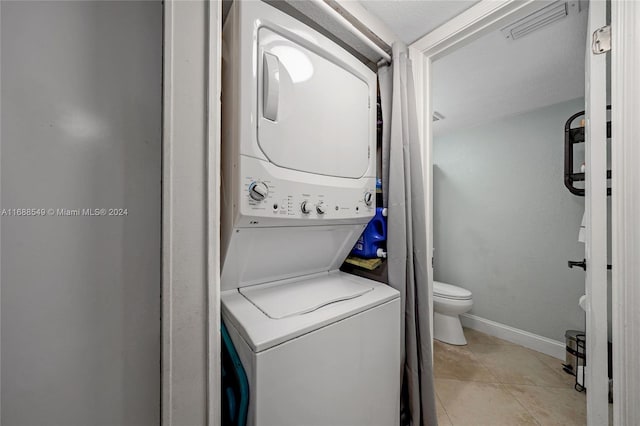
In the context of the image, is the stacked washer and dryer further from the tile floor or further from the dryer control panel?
the tile floor

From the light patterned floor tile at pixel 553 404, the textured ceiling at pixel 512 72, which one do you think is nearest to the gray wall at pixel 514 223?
the textured ceiling at pixel 512 72

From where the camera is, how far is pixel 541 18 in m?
1.38

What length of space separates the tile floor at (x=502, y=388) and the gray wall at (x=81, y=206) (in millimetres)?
1915

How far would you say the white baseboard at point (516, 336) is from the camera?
2.32 metres

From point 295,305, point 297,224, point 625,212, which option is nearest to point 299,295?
point 295,305

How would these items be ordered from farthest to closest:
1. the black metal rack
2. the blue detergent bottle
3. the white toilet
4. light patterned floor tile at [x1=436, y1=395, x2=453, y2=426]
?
the white toilet
the black metal rack
light patterned floor tile at [x1=436, y1=395, x2=453, y2=426]
the blue detergent bottle

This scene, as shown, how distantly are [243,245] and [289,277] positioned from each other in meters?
0.38

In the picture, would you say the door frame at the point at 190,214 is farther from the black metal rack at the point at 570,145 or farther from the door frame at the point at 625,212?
the black metal rack at the point at 570,145

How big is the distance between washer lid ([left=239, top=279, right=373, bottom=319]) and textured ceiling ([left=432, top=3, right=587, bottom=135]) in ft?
5.83

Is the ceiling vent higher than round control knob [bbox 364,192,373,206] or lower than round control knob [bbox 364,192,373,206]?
higher

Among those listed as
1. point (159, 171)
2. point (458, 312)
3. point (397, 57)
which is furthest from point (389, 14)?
point (458, 312)

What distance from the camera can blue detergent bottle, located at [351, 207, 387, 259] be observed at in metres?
1.41

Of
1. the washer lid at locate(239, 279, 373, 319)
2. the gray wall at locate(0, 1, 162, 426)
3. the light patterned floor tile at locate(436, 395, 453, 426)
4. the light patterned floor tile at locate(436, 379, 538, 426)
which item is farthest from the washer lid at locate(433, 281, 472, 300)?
the gray wall at locate(0, 1, 162, 426)

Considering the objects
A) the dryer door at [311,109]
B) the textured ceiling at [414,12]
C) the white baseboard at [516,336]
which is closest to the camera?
the dryer door at [311,109]
